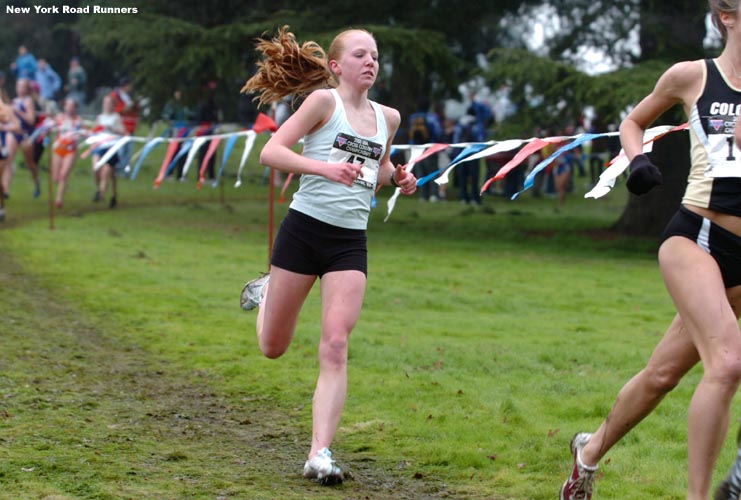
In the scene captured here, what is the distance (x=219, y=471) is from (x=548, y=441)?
5.88 ft

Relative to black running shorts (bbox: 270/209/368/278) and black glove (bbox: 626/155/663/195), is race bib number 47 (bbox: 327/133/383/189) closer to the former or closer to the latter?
black running shorts (bbox: 270/209/368/278)

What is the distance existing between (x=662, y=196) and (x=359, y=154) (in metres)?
15.0

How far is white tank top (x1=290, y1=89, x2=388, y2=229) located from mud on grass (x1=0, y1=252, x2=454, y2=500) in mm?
1218

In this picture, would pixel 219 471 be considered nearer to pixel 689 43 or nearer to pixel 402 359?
pixel 402 359

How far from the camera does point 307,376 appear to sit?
25.5 feet

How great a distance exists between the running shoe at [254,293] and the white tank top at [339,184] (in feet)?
2.73

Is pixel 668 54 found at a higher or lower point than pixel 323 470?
higher

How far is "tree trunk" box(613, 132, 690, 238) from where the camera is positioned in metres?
18.5

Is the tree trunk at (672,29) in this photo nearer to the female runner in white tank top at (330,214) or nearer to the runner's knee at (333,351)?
the female runner in white tank top at (330,214)

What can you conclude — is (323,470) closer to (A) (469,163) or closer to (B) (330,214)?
(B) (330,214)

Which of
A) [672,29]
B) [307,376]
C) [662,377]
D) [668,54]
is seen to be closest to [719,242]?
[662,377]

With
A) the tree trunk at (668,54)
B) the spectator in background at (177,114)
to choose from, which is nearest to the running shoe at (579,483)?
the tree trunk at (668,54)

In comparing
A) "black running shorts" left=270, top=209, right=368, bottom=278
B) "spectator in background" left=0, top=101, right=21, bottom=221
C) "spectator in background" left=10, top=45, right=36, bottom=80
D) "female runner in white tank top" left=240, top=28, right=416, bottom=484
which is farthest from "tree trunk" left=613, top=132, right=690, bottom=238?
"spectator in background" left=10, top=45, right=36, bottom=80

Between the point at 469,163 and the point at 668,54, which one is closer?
the point at 668,54
